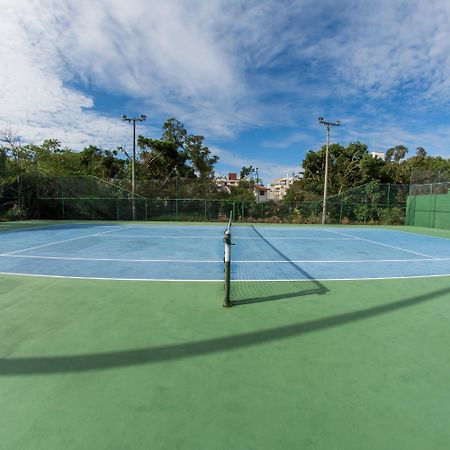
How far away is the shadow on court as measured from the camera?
272cm

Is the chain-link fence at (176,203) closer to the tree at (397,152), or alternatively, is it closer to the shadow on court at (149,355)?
the shadow on court at (149,355)

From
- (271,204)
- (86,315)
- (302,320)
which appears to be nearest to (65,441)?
(86,315)

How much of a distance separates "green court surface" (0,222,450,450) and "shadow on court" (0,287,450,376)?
17 mm

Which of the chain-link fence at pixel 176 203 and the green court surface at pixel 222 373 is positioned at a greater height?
the chain-link fence at pixel 176 203

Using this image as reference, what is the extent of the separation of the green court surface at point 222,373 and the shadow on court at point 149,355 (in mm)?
17

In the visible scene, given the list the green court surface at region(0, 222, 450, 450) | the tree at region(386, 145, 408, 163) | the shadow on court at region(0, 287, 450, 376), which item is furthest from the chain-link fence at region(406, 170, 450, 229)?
the tree at region(386, 145, 408, 163)

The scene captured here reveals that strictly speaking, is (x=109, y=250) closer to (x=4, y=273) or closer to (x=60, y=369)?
(x=4, y=273)

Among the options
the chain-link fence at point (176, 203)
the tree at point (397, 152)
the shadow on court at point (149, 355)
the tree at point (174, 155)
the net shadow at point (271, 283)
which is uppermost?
the tree at point (397, 152)

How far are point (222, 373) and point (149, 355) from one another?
78 cm

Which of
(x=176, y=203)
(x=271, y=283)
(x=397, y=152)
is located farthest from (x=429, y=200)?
(x=397, y=152)

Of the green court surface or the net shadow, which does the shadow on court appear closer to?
the green court surface

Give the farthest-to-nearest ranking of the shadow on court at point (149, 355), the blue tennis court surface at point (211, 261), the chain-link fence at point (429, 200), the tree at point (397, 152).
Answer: the tree at point (397, 152)
the chain-link fence at point (429, 200)
the blue tennis court surface at point (211, 261)
the shadow on court at point (149, 355)

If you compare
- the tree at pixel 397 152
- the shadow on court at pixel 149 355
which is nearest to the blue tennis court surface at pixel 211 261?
the shadow on court at pixel 149 355

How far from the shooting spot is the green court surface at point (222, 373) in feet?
6.51
